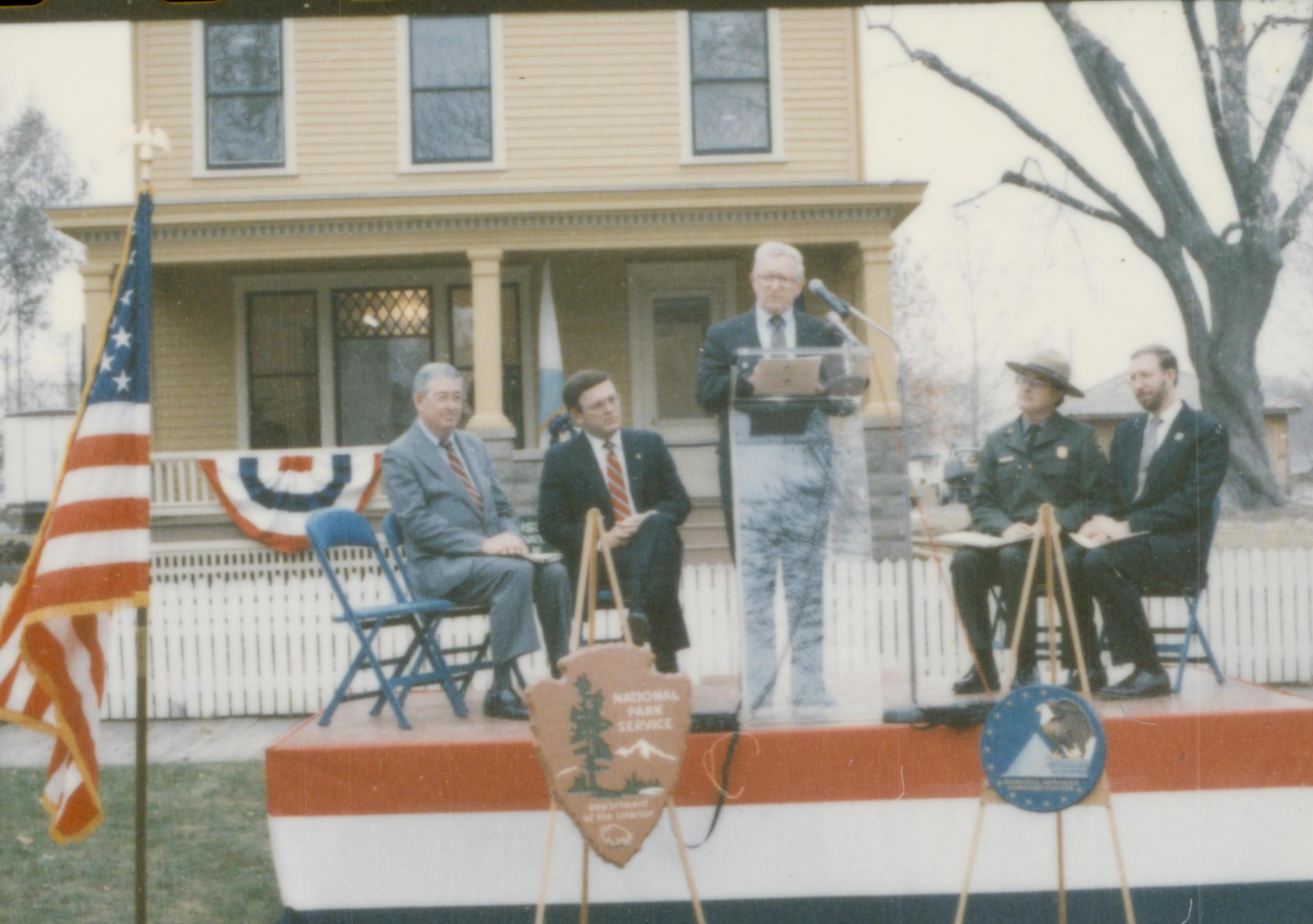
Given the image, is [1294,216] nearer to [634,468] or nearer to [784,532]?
[784,532]

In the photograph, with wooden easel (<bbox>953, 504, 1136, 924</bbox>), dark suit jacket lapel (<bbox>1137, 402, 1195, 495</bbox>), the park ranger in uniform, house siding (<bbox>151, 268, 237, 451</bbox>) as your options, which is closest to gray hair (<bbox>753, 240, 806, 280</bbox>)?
the park ranger in uniform

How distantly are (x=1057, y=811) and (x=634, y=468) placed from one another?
5.87ft

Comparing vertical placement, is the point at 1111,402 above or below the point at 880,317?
below

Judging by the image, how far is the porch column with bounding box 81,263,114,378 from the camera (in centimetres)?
443

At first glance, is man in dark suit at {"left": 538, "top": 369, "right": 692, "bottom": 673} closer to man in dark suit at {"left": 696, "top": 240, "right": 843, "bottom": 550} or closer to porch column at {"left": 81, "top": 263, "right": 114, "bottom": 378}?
man in dark suit at {"left": 696, "top": 240, "right": 843, "bottom": 550}

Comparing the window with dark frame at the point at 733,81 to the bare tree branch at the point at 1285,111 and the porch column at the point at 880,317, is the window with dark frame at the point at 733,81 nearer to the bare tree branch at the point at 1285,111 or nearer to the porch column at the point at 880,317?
the porch column at the point at 880,317

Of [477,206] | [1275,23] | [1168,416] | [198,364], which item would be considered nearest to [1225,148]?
[1275,23]

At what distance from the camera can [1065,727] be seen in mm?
3301

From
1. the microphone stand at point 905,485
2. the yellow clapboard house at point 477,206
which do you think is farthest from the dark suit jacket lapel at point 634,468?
the microphone stand at point 905,485

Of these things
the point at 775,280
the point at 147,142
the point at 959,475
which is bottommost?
the point at 959,475

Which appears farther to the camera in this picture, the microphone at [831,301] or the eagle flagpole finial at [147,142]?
the microphone at [831,301]

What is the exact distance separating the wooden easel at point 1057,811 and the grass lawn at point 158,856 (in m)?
2.44

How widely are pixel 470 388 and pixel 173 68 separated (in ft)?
5.63

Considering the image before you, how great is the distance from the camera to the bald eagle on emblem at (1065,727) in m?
3.28
